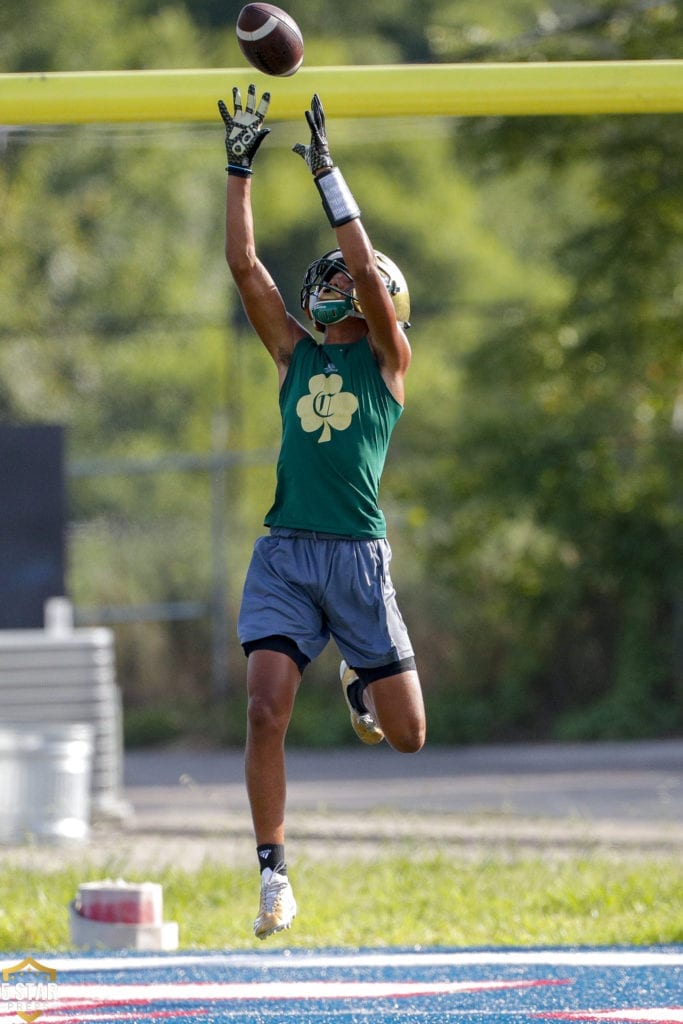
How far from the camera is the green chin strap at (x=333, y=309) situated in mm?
5020

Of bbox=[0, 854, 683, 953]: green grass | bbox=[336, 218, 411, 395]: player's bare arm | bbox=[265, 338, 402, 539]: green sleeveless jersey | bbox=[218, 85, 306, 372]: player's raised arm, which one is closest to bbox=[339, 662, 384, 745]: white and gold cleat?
bbox=[265, 338, 402, 539]: green sleeveless jersey

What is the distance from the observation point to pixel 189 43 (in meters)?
30.3

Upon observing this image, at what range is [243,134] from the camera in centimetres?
496

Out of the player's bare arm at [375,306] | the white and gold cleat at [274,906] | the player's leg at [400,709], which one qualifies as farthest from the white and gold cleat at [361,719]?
Result: the player's bare arm at [375,306]

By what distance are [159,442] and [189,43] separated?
394 inches

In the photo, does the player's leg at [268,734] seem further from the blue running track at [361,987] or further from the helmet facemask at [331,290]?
the helmet facemask at [331,290]

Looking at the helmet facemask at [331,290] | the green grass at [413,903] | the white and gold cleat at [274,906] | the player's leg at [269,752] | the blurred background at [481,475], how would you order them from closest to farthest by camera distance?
the white and gold cleat at [274,906], the player's leg at [269,752], the helmet facemask at [331,290], the green grass at [413,903], the blurred background at [481,475]

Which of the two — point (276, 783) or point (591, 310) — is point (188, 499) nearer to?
point (591, 310)

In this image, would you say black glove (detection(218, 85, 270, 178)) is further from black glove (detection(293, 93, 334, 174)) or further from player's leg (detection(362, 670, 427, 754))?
player's leg (detection(362, 670, 427, 754))

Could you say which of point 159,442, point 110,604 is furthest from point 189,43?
point 110,604

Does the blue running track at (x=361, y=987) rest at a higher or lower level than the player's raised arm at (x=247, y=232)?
lower

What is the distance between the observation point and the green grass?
6441 millimetres

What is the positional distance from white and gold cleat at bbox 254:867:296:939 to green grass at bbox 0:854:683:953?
5.78 feet

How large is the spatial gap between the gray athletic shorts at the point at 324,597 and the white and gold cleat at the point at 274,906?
61cm
